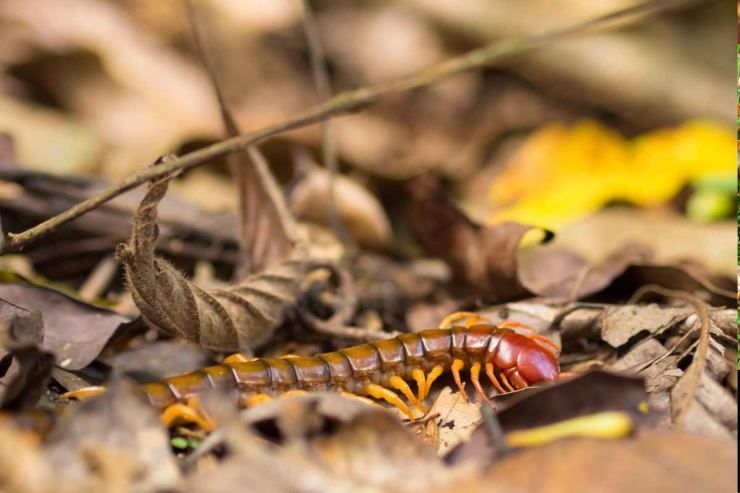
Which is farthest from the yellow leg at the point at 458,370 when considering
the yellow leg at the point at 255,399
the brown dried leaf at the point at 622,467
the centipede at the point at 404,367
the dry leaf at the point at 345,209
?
the dry leaf at the point at 345,209

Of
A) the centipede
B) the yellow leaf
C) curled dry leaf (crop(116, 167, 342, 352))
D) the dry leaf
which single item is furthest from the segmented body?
the yellow leaf

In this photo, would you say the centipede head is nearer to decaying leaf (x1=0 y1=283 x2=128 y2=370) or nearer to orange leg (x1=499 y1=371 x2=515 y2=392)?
orange leg (x1=499 y1=371 x2=515 y2=392)

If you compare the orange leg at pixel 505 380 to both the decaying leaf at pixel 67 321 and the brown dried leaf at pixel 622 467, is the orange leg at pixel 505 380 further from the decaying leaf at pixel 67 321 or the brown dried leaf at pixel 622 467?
the decaying leaf at pixel 67 321

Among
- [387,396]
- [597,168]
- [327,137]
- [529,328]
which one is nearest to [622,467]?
[387,396]

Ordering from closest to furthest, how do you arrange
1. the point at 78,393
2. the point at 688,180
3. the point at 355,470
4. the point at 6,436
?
the point at 6,436 → the point at 355,470 → the point at 78,393 → the point at 688,180

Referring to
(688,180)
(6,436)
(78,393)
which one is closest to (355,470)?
(6,436)

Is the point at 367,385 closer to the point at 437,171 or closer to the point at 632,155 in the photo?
the point at 437,171
